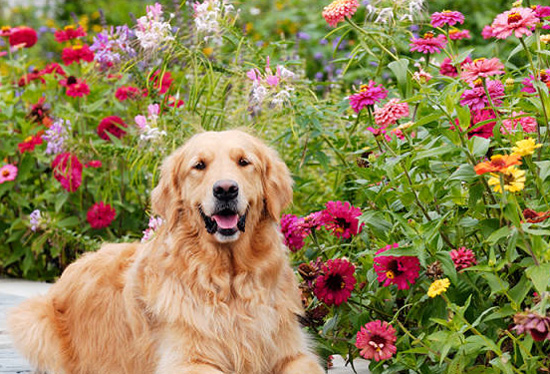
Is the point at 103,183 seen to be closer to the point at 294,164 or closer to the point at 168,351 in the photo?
the point at 294,164

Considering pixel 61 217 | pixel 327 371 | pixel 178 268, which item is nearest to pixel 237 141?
pixel 178 268

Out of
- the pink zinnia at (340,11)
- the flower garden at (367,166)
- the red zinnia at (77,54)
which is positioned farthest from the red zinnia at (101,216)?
the pink zinnia at (340,11)

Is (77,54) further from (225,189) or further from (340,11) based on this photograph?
(225,189)

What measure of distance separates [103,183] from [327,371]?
109 inches

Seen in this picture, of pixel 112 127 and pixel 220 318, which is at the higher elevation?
pixel 112 127

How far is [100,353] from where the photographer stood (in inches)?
141

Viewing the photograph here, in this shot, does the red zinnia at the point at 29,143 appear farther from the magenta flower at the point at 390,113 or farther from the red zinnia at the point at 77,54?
the magenta flower at the point at 390,113

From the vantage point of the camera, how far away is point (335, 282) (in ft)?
10.8

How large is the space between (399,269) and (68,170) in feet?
10.2

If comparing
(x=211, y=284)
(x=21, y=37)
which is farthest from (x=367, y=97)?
(x=21, y=37)

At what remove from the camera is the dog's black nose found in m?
3.11

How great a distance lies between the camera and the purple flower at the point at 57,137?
5430 millimetres

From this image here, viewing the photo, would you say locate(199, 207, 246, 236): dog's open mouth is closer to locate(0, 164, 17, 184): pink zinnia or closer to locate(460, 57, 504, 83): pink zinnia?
locate(460, 57, 504, 83): pink zinnia

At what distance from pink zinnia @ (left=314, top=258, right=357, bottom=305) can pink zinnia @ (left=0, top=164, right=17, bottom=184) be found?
312 centimetres
